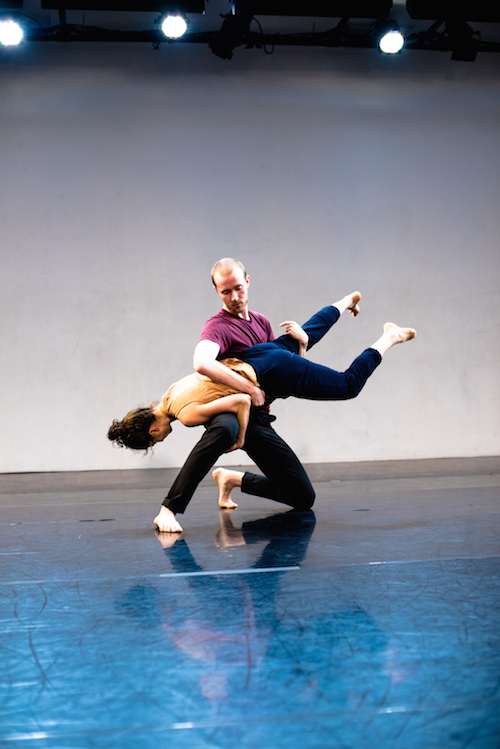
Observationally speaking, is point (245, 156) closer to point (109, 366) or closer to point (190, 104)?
point (190, 104)

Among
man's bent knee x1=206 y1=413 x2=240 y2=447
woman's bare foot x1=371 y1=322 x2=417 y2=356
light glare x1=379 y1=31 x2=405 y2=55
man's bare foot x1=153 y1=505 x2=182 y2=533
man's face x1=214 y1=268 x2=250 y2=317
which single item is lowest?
man's bare foot x1=153 y1=505 x2=182 y2=533

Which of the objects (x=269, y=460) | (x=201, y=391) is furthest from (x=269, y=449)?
(x=201, y=391)

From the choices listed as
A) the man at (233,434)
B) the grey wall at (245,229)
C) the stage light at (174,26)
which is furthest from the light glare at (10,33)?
the man at (233,434)

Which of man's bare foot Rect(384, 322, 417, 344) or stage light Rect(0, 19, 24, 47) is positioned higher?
stage light Rect(0, 19, 24, 47)

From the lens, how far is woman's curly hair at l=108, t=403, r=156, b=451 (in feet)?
8.57

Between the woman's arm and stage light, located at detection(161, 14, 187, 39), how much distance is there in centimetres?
289

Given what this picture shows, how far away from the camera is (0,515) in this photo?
317cm

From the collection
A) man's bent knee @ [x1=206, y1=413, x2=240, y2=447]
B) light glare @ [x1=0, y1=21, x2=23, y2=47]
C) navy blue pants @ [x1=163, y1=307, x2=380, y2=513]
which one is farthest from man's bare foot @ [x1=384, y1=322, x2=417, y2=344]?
light glare @ [x1=0, y1=21, x2=23, y2=47]

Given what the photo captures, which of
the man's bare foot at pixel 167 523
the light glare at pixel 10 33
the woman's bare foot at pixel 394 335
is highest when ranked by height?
the light glare at pixel 10 33

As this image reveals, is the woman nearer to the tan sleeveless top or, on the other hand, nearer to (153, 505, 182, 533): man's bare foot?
the tan sleeveless top

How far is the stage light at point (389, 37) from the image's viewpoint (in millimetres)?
4473

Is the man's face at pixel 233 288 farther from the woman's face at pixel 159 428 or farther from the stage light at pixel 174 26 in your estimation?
the stage light at pixel 174 26

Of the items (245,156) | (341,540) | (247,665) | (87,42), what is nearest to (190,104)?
(245,156)

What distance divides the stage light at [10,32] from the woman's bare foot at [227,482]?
3099 mm
